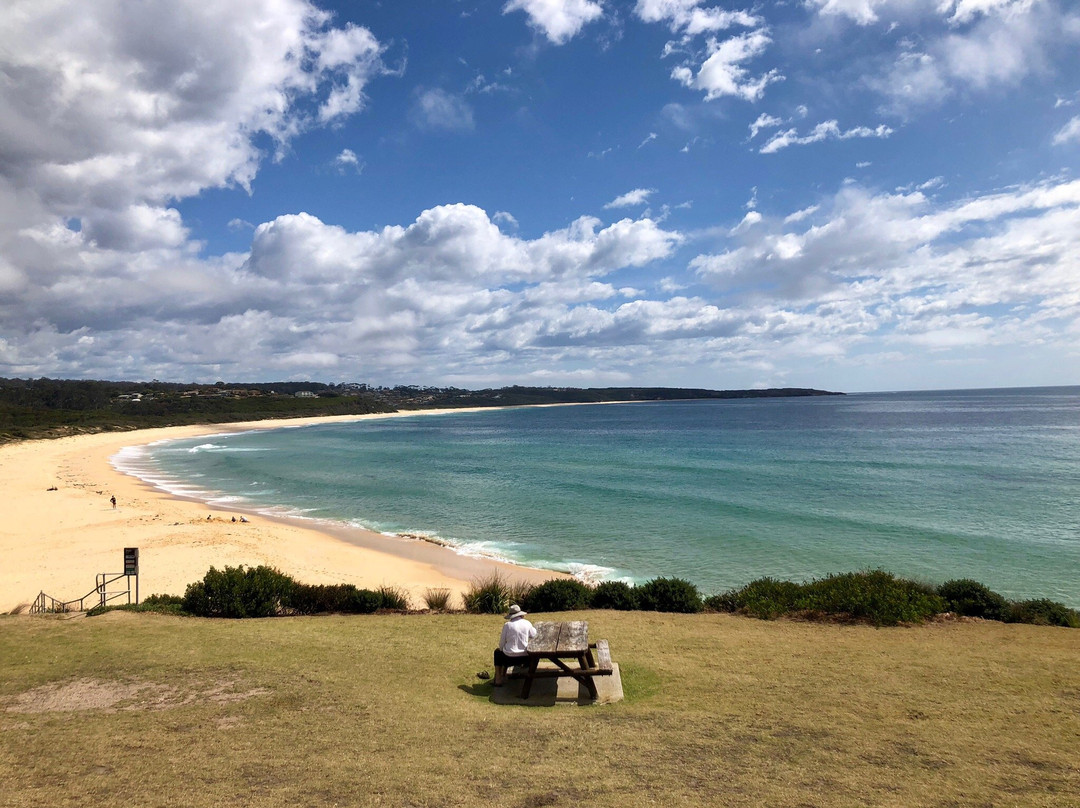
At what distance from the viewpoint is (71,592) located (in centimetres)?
1753

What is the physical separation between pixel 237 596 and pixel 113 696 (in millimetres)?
5117

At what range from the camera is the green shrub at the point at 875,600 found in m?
10.8

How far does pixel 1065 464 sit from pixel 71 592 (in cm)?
5675

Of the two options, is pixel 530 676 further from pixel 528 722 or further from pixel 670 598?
pixel 670 598

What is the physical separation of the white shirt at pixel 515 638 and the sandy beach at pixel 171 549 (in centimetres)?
900

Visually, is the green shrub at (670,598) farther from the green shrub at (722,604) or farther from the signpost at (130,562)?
the signpost at (130,562)

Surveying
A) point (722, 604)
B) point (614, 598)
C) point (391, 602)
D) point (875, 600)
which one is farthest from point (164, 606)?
point (875, 600)

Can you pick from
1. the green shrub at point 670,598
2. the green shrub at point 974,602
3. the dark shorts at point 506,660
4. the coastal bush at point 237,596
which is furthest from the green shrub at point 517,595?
the green shrub at point 974,602

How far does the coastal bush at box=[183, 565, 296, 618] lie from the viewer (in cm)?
1184

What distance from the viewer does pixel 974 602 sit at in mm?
11328

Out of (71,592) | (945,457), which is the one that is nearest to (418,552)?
(71,592)

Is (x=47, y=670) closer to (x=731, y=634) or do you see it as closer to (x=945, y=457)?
(x=731, y=634)

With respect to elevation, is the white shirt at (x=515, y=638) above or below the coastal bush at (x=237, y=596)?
above

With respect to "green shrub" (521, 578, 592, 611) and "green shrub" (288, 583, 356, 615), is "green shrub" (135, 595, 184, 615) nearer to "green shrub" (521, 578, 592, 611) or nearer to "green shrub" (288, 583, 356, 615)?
"green shrub" (288, 583, 356, 615)
